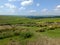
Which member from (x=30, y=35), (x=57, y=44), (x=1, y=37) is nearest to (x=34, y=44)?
(x=57, y=44)

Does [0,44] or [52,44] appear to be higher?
[52,44]

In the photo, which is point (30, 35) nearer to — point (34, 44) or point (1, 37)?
point (1, 37)

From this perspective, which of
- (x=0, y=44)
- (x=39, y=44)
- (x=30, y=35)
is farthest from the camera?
(x=30, y=35)

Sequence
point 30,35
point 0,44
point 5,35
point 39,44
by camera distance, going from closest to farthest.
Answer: point 39,44, point 0,44, point 30,35, point 5,35

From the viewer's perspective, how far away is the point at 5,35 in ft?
63.7

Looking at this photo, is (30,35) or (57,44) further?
(30,35)

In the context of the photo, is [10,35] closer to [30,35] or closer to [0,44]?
[30,35]

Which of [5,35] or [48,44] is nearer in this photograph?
[48,44]

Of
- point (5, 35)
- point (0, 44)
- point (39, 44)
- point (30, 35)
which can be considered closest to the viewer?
point (39, 44)

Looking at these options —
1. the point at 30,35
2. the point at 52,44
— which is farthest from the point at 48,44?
the point at 30,35

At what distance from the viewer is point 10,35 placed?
65.4ft

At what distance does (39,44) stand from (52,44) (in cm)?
103

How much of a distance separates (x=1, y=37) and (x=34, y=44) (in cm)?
887

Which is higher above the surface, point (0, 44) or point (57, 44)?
point (57, 44)
